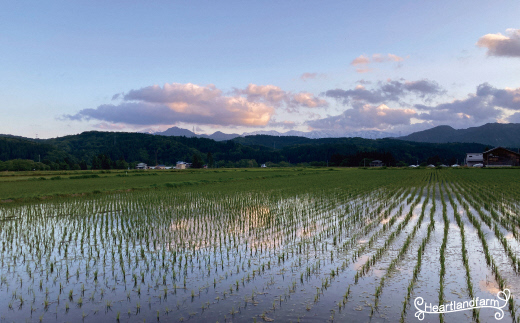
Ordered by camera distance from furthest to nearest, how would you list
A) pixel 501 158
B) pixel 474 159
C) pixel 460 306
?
pixel 474 159
pixel 501 158
pixel 460 306

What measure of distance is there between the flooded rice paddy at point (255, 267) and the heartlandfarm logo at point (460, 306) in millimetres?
97

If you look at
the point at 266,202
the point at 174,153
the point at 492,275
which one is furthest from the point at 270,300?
the point at 174,153

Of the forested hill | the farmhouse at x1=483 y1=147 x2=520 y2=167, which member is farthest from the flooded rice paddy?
the forested hill

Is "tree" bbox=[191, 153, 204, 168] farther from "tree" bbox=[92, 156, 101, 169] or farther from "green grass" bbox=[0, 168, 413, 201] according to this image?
"green grass" bbox=[0, 168, 413, 201]

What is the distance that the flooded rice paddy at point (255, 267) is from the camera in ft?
15.5

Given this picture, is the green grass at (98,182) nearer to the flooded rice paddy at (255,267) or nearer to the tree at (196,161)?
the flooded rice paddy at (255,267)

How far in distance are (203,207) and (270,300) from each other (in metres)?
11.1

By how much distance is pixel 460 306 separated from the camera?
4738 mm

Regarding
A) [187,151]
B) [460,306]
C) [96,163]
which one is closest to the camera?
[460,306]

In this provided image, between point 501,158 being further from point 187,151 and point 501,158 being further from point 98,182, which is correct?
point 187,151

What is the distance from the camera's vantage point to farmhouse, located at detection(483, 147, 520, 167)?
7112 cm

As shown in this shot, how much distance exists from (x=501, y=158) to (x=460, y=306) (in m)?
84.8

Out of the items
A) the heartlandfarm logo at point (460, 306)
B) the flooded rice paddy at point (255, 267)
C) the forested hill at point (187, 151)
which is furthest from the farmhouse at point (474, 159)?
the heartlandfarm logo at point (460, 306)

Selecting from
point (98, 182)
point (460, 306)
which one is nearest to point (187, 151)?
point (98, 182)
